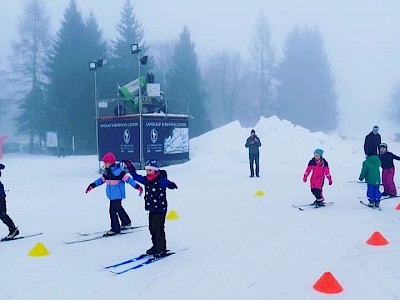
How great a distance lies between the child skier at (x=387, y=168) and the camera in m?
11.3

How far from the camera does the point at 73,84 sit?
3938 centimetres

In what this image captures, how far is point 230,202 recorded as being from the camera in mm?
11367

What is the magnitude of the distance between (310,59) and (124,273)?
59.6 meters

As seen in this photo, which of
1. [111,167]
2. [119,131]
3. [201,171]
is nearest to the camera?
[111,167]

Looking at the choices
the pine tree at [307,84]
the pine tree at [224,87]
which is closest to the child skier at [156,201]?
the pine tree at [307,84]

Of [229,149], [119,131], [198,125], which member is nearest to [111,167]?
[119,131]

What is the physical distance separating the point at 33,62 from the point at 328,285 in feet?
147

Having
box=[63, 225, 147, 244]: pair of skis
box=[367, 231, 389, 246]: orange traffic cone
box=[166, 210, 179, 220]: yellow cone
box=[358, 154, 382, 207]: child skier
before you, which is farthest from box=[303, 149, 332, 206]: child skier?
box=[63, 225, 147, 244]: pair of skis

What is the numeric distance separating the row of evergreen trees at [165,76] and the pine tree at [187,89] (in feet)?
0.36

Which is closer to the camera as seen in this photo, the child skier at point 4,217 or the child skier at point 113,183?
the child skier at point 4,217

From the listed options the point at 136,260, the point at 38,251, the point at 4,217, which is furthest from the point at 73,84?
the point at 136,260

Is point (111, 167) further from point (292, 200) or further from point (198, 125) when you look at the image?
point (198, 125)

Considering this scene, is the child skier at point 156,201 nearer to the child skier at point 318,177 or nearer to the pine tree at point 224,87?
the child skier at point 318,177

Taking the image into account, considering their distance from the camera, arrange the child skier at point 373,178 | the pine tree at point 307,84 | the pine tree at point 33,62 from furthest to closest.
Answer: the pine tree at point 307,84
the pine tree at point 33,62
the child skier at point 373,178
